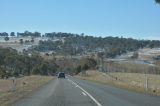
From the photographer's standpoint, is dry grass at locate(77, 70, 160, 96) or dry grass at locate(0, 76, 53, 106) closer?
dry grass at locate(0, 76, 53, 106)

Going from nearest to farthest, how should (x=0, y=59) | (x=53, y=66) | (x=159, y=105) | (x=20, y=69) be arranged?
(x=159, y=105), (x=0, y=59), (x=20, y=69), (x=53, y=66)

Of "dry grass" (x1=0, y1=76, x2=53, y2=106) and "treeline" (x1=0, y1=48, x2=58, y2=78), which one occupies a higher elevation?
"dry grass" (x1=0, y1=76, x2=53, y2=106)

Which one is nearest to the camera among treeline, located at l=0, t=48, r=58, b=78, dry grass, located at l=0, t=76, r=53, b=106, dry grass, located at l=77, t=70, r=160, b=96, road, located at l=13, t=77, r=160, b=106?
road, located at l=13, t=77, r=160, b=106

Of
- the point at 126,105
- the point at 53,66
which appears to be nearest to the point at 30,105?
the point at 126,105

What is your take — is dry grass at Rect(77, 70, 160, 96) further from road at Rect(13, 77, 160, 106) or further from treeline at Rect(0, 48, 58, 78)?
treeline at Rect(0, 48, 58, 78)

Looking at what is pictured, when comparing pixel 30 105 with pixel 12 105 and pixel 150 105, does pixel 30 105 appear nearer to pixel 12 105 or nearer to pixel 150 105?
pixel 12 105

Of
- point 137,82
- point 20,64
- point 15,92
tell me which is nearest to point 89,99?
point 15,92

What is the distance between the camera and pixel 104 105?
19.6m

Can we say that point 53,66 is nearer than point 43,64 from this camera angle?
No

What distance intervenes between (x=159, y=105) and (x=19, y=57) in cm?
14286

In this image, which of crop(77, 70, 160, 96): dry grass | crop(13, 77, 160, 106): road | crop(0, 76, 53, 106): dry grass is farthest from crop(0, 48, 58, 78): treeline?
crop(13, 77, 160, 106): road

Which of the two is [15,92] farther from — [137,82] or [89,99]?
[137,82]

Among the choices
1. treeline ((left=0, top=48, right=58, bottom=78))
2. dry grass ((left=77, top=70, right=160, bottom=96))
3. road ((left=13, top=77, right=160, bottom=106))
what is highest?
road ((left=13, top=77, right=160, bottom=106))

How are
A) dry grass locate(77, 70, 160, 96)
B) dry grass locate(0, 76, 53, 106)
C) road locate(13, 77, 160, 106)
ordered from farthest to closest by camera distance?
dry grass locate(77, 70, 160, 96) < dry grass locate(0, 76, 53, 106) < road locate(13, 77, 160, 106)
